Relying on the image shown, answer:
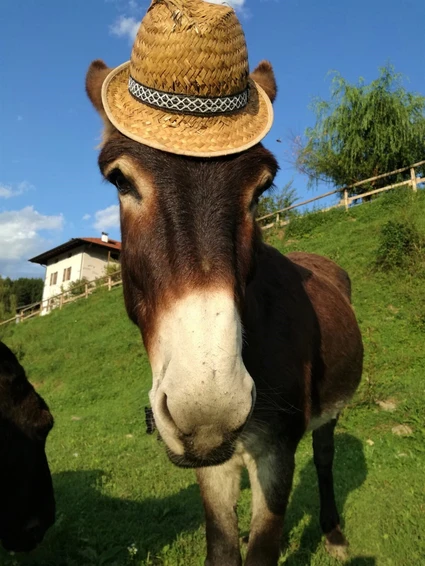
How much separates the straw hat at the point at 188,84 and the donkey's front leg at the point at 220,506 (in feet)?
5.88

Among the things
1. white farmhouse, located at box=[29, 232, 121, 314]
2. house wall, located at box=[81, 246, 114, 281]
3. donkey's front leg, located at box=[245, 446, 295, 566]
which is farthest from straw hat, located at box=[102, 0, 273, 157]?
house wall, located at box=[81, 246, 114, 281]

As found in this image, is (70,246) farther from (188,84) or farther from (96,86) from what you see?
(188,84)

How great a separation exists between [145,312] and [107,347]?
545 inches

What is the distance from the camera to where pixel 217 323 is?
140 cm

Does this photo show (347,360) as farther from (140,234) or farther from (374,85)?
(374,85)

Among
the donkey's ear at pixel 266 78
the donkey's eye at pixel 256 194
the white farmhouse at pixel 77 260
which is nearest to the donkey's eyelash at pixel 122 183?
the donkey's eye at pixel 256 194

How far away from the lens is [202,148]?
1716 millimetres

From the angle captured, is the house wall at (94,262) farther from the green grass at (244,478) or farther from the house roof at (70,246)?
the green grass at (244,478)

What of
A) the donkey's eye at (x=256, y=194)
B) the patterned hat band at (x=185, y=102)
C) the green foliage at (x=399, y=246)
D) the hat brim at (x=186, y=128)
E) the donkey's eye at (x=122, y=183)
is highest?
the patterned hat band at (x=185, y=102)

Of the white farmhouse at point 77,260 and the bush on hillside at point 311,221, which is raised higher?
the bush on hillside at point 311,221

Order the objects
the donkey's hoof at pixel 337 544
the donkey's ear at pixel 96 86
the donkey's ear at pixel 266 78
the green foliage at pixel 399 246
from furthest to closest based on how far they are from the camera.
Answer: the green foliage at pixel 399 246
the donkey's hoof at pixel 337 544
the donkey's ear at pixel 266 78
the donkey's ear at pixel 96 86

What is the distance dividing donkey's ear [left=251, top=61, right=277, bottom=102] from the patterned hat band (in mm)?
681

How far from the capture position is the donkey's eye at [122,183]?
1.85 metres

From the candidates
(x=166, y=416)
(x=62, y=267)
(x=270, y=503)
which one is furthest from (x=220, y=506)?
(x=62, y=267)
